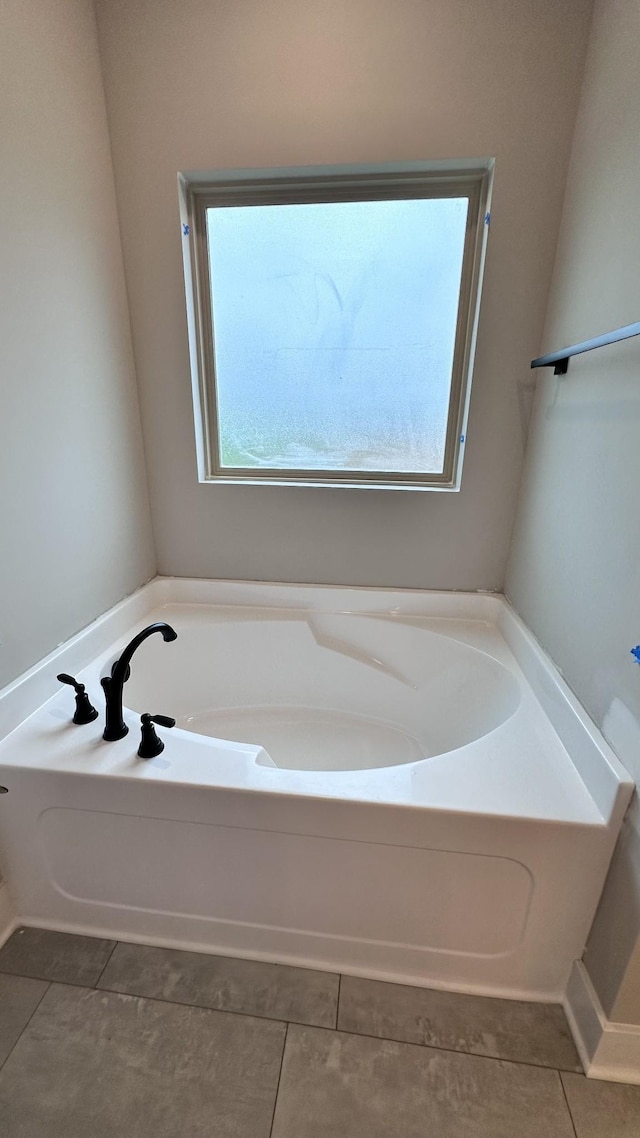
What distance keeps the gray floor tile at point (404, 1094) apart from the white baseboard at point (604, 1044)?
3.5 inches

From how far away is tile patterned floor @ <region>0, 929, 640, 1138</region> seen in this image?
940 millimetres

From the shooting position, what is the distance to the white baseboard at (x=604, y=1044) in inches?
39.0

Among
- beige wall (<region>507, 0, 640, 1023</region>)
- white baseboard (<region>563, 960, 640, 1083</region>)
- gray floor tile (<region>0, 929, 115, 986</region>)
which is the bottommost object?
gray floor tile (<region>0, 929, 115, 986</region>)

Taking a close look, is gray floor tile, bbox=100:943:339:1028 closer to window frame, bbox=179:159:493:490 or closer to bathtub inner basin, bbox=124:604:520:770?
bathtub inner basin, bbox=124:604:520:770

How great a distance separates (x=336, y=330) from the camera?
5.58 ft

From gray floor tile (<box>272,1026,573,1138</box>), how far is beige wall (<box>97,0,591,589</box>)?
4.65 ft

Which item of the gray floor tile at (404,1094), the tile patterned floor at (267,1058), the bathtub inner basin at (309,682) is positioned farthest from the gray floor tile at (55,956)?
the bathtub inner basin at (309,682)

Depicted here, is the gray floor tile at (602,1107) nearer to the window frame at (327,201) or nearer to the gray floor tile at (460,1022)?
the gray floor tile at (460,1022)

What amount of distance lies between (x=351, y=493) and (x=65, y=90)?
1391mm

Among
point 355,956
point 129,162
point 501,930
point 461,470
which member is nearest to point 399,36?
point 129,162

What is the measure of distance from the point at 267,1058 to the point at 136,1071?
0.90 ft

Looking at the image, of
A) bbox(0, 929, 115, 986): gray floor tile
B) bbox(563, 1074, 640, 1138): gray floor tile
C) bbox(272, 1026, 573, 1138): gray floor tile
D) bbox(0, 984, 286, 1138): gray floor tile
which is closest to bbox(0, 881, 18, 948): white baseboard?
bbox(0, 929, 115, 986): gray floor tile

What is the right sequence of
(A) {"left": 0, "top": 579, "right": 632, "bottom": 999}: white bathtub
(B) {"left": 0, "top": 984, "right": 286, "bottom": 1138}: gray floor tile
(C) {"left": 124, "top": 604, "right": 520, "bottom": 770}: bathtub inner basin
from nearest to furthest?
(B) {"left": 0, "top": 984, "right": 286, "bottom": 1138}: gray floor tile, (A) {"left": 0, "top": 579, "right": 632, "bottom": 999}: white bathtub, (C) {"left": 124, "top": 604, "right": 520, "bottom": 770}: bathtub inner basin

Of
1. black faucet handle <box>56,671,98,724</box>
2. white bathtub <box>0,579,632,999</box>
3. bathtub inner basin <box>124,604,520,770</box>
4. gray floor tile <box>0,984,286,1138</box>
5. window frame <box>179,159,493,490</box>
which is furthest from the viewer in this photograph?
bathtub inner basin <box>124,604,520,770</box>
